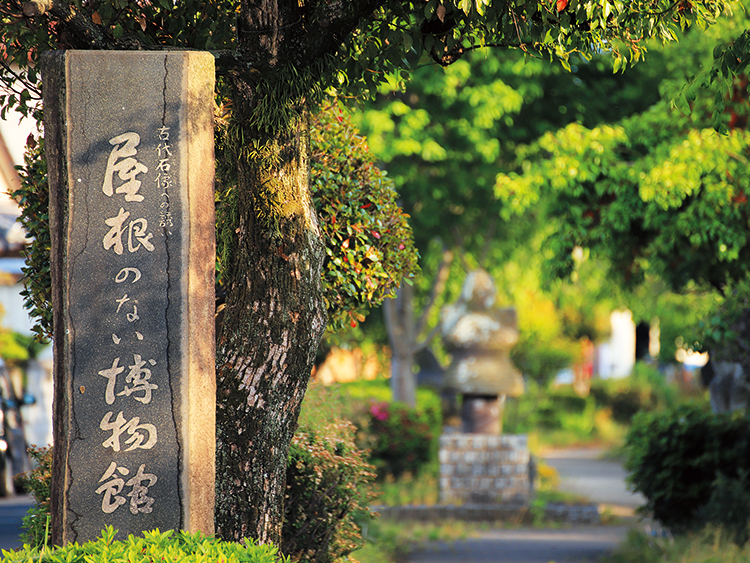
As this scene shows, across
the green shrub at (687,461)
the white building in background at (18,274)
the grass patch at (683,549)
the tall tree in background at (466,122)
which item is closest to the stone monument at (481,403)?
the tall tree in background at (466,122)

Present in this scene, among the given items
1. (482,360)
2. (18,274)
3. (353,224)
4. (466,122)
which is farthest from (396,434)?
(18,274)

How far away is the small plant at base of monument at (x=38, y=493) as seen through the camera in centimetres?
496

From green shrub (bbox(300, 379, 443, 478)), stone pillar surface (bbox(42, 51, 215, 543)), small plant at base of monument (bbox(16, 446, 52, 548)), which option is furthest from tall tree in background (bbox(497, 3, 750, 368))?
small plant at base of monument (bbox(16, 446, 52, 548))

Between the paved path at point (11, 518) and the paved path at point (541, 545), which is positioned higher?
the paved path at point (11, 518)

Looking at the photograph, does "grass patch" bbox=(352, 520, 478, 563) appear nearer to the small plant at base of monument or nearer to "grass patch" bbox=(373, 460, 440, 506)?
"grass patch" bbox=(373, 460, 440, 506)

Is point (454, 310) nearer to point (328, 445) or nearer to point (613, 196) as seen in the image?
point (613, 196)

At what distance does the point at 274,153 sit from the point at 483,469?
776 centimetres

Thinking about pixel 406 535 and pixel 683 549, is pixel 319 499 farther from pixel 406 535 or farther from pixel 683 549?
pixel 406 535

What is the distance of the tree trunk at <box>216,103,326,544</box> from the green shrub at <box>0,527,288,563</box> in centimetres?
63

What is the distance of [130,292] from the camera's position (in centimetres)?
400

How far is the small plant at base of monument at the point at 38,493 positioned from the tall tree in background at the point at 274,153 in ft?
4.34

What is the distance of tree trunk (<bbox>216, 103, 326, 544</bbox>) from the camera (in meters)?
4.40

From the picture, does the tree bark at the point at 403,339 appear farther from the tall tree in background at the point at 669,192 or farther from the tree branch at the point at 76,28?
the tree branch at the point at 76,28

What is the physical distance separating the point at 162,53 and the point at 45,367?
11577mm
